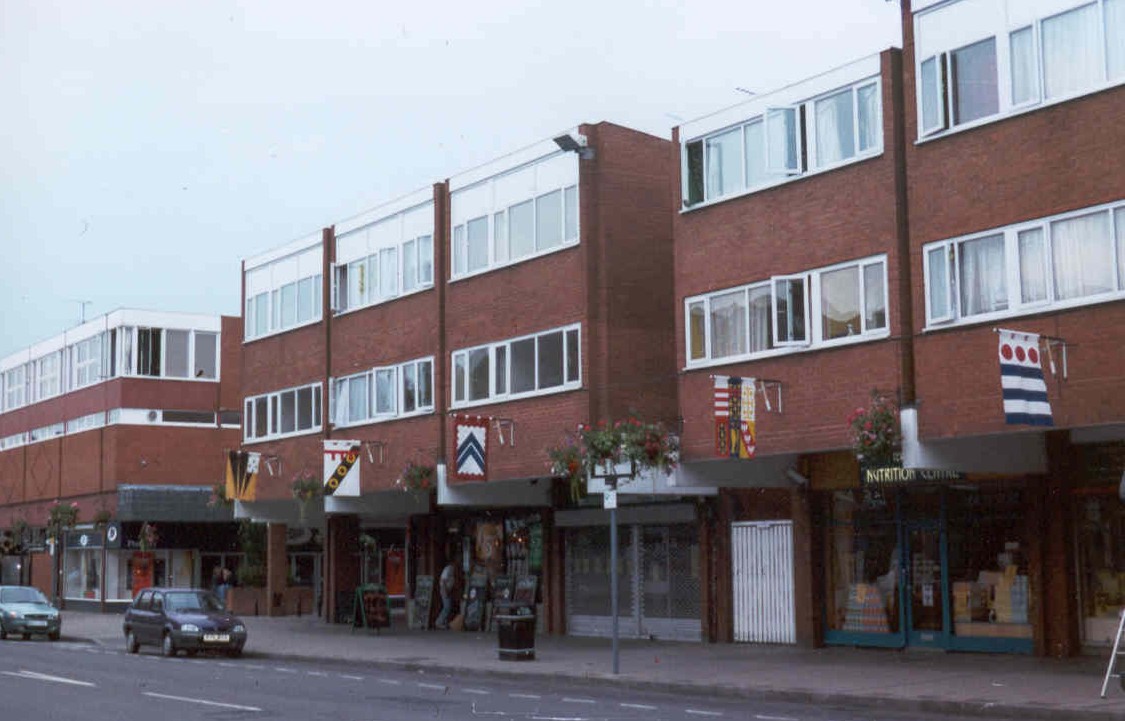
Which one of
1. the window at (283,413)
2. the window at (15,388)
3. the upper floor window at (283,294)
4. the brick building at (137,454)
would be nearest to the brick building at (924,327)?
the window at (283,413)

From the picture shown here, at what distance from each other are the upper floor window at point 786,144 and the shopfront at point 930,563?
5.20m

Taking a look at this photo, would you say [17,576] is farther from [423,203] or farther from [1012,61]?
[1012,61]

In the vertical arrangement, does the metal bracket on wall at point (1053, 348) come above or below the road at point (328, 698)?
above

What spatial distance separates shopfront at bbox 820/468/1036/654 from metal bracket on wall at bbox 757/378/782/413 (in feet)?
7.05

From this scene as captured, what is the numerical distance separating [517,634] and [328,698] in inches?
260

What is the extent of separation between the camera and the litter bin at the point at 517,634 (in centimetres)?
2573

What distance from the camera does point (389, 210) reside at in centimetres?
3522

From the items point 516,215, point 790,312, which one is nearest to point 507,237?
point 516,215

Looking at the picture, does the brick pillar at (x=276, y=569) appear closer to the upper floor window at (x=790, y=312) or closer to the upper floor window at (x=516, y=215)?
the upper floor window at (x=516, y=215)

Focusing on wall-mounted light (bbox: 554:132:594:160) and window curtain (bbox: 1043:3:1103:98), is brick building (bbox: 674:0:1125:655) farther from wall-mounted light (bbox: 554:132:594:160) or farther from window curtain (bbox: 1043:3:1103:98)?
wall-mounted light (bbox: 554:132:594:160)

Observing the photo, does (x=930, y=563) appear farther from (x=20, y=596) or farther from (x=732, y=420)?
(x=20, y=596)

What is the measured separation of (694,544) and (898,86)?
1053 centimetres

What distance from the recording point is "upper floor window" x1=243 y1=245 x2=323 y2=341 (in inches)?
1500

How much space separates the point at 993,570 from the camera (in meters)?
23.8
